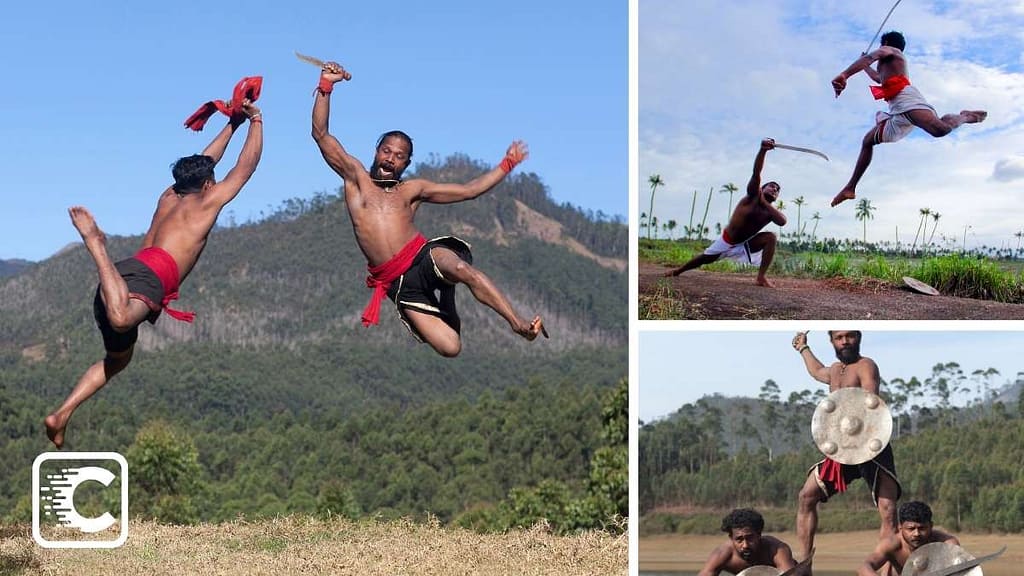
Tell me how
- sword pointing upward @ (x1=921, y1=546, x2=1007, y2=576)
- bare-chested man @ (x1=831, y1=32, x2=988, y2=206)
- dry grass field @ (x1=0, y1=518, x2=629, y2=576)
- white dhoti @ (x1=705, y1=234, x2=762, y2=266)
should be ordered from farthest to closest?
1. dry grass field @ (x1=0, y1=518, x2=629, y2=576)
2. white dhoti @ (x1=705, y1=234, x2=762, y2=266)
3. bare-chested man @ (x1=831, y1=32, x2=988, y2=206)
4. sword pointing upward @ (x1=921, y1=546, x2=1007, y2=576)

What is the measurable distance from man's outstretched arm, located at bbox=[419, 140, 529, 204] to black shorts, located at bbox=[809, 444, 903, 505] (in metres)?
1.96

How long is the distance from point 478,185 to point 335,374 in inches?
802

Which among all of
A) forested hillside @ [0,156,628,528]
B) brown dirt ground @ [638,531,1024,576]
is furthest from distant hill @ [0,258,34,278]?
brown dirt ground @ [638,531,1024,576]

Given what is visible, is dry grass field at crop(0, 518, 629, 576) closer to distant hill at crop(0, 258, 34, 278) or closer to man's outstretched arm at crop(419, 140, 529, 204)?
man's outstretched arm at crop(419, 140, 529, 204)

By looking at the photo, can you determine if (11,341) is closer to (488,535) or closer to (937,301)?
(488,535)

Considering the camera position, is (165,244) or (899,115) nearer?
(899,115)

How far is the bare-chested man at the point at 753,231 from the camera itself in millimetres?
6188

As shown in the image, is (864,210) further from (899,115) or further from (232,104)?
(232,104)

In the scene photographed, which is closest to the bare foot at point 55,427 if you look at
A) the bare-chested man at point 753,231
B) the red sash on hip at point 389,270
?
the red sash on hip at point 389,270

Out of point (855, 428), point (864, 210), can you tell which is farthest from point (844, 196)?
point (855, 428)

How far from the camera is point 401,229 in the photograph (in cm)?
614

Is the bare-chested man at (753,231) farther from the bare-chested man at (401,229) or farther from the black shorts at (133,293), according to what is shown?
the black shorts at (133,293)

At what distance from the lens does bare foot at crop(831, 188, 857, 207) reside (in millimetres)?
6207

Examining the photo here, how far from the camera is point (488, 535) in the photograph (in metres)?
→ 8.38
